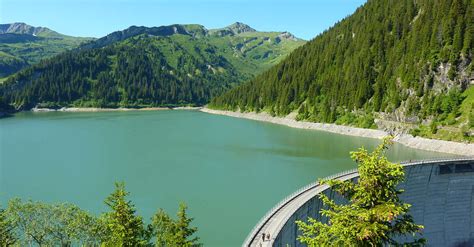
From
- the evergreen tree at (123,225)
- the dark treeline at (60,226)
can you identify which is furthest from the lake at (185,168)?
the evergreen tree at (123,225)

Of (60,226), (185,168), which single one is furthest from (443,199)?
(60,226)

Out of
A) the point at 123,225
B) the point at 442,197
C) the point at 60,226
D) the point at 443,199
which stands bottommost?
the point at 60,226

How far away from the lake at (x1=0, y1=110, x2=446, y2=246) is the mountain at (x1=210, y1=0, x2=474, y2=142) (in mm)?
16199

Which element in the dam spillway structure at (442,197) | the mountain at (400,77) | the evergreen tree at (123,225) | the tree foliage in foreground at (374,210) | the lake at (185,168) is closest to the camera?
the tree foliage in foreground at (374,210)

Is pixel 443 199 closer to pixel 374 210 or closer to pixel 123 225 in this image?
pixel 123 225

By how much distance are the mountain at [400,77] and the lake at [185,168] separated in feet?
53.1

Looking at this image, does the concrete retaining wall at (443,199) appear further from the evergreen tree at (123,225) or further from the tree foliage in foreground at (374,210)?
the tree foliage in foreground at (374,210)

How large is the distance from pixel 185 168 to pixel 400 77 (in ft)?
316

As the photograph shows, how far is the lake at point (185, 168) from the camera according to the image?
55344 millimetres

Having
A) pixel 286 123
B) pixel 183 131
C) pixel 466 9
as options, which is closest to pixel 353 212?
pixel 183 131

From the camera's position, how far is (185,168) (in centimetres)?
8212

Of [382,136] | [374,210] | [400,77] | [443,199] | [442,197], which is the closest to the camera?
[374,210]

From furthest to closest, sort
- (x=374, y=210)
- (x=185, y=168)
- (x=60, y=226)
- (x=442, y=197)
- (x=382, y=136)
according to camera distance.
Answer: (x=382, y=136) < (x=185, y=168) < (x=442, y=197) < (x=60, y=226) < (x=374, y=210)

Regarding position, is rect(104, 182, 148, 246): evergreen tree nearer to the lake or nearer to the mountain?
the lake
